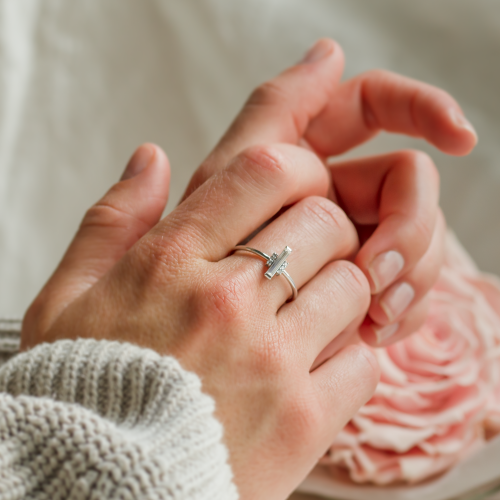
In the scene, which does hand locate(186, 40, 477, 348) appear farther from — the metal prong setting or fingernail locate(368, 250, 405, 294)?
the metal prong setting

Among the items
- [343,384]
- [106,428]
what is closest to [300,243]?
[343,384]

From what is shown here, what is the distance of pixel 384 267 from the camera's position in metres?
0.61

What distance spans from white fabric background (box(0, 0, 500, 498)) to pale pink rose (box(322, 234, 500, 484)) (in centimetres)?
34

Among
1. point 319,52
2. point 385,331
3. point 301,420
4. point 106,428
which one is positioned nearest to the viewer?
point 106,428

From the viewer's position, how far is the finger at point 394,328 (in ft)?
A: 2.22

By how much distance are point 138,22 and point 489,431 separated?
3.53ft

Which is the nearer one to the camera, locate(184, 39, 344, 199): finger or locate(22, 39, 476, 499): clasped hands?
locate(22, 39, 476, 499): clasped hands

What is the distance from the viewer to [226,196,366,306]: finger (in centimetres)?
51

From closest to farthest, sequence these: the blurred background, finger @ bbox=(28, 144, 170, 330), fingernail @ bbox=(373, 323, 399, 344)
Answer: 1. finger @ bbox=(28, 144, 170, 330)
2. fingernail @ bbox=(373, 323, 399, 344)
3. the blurred background

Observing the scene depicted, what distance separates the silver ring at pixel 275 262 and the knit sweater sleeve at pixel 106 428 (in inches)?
5.3

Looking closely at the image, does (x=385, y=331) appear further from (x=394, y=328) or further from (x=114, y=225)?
(x=114, y=225)

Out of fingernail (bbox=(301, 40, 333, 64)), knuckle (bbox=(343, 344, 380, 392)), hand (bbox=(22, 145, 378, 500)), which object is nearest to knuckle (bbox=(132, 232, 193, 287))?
hand (bbox=(22, 145, 378, 500))

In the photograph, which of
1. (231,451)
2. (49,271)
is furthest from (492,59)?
(49,271)

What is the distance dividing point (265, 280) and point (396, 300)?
215 mm
